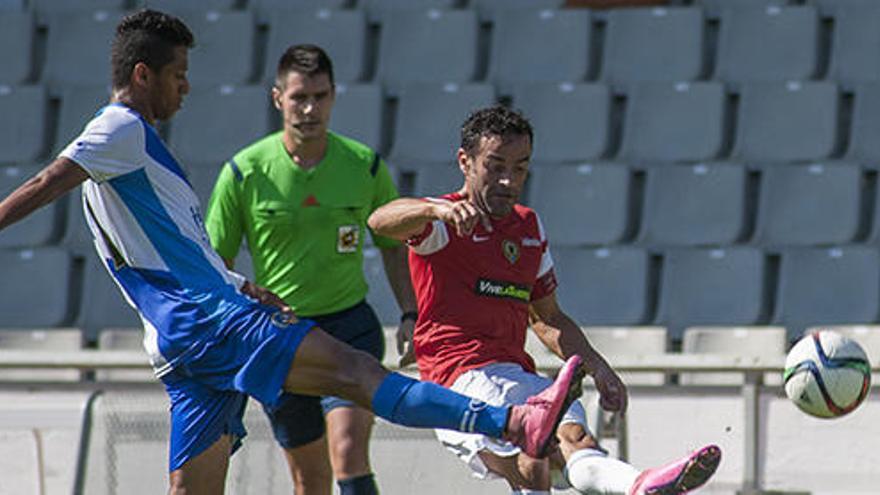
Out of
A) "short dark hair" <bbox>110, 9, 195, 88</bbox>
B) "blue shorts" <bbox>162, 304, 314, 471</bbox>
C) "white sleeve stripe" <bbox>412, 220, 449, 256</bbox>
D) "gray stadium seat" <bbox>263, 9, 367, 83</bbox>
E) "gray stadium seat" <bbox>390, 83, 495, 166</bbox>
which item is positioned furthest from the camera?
"gray stadium seat" <bbox>263, 9, 367, 83</bbox>

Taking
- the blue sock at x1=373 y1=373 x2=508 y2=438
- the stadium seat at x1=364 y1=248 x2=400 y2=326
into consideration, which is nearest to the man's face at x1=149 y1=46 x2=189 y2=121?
the blue sock at x1=373 y1=373 x2=508 y2=438

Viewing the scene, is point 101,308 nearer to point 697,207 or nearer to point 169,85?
point 697,207

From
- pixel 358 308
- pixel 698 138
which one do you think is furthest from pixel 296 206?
pixel 698 138

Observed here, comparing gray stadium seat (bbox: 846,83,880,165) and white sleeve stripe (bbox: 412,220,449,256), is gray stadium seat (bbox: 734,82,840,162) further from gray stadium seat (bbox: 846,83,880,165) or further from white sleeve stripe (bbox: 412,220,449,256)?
white sleeve stripe (bbox: 412,220,449,256)

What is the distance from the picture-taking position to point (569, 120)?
1196 centimetres

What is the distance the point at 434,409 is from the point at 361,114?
22.8 feet

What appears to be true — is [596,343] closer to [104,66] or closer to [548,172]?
[548,172]

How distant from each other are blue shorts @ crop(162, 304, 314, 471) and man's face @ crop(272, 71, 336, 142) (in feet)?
5.63

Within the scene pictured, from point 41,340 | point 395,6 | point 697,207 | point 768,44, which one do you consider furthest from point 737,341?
point 395,6

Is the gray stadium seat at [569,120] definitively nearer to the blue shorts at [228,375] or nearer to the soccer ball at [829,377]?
the soccer ball at [829,377]

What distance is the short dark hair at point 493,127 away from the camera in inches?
247

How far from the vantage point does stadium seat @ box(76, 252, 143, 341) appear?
11.6 meters

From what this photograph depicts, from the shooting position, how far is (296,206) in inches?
293

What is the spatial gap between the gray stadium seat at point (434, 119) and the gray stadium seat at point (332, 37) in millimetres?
621
